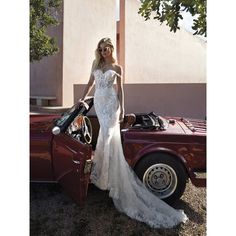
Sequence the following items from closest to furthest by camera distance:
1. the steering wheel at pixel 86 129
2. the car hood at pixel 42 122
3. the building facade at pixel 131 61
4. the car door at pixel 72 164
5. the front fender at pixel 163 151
Answer: 1. the car door at pixel 72 164
2. the front fender at pixel 163 151
3. the car hood at pixel 42 122
4. the steering wheel at pixel 86 129
5. the building facade at pixel 131 61

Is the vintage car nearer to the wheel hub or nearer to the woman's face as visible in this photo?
the wheel hub

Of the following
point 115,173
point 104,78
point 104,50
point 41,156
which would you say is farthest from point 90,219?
point 104,50

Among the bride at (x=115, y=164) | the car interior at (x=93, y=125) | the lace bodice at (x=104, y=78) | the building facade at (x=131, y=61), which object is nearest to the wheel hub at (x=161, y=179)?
the bride at (x=115, y=164)

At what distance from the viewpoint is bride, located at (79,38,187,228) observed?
3.16 metres

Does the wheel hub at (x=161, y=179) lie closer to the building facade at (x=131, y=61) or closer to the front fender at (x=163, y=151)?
the front fender at (x=163, y=151)

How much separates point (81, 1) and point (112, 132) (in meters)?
8.51

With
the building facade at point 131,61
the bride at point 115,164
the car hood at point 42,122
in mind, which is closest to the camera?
the bride at point 115,164

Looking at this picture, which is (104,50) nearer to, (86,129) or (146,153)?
(86,129)

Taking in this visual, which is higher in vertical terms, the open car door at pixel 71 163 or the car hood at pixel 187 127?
the car hood at pixel 187 127

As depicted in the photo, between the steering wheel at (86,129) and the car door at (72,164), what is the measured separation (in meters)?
0.43

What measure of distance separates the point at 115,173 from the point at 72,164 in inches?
21.9

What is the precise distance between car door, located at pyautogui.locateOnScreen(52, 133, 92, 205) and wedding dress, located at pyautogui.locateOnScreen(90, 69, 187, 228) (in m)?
0.37

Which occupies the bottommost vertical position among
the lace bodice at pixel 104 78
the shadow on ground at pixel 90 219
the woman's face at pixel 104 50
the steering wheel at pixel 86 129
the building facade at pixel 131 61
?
the shadow on ground at pixel 90 219

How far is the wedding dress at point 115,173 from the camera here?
3168 millimetres
